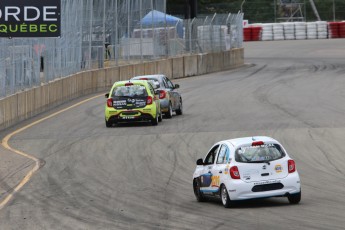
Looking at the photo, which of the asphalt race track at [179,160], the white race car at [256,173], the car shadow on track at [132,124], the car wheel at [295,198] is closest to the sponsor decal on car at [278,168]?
the white race car at [256,173]

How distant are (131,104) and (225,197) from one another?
14.9 meters

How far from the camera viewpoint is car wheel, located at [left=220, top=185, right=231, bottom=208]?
15742mm

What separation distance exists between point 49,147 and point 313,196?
36.7ft

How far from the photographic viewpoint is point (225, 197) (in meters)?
15.9

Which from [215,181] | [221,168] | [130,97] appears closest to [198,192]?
[215,181]

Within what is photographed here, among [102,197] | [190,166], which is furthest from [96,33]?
[102,197]

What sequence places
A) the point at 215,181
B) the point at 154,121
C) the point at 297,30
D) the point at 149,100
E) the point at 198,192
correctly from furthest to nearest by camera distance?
1. the point at 297,30
2. the point at 154,121
3. the point at 149,100
4. the point at 198,192
5. the point at 215,181

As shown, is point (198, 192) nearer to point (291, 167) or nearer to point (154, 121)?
point (291, 167)

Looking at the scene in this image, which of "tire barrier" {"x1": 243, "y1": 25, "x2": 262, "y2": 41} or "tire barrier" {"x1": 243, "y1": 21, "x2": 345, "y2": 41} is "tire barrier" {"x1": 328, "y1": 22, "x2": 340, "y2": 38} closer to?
"tire barrier" {"x1": 243, "y1": 21, "x2": 345, "y2": 41}

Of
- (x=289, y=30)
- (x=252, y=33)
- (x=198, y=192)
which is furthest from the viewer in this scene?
(x=252, y=33)

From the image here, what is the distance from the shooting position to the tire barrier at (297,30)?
8862cm

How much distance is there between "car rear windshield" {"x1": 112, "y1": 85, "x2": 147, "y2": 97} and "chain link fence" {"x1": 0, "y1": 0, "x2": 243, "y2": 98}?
3.74 meters

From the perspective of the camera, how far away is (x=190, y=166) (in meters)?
21.8

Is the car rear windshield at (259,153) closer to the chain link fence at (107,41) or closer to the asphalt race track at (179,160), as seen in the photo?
the asphalt race track at (179,160)
